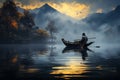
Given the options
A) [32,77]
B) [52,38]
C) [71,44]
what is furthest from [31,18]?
[32,77]

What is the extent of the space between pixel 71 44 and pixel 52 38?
69213 mm

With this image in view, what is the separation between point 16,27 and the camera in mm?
126062

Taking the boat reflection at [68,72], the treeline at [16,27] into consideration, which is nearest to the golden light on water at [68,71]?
the boat reflection at [68,72]

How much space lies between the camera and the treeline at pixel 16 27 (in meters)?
122

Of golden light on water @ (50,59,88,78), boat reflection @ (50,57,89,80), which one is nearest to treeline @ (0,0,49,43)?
golden light on water @ (50,59,88,78)

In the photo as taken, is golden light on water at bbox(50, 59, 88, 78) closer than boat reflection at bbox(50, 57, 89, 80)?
No

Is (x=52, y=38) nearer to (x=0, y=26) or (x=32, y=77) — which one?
(x=0, y=26)

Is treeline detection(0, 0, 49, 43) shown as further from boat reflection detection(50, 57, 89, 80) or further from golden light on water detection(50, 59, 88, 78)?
boat reflection detection(50, 57, 89, 80)

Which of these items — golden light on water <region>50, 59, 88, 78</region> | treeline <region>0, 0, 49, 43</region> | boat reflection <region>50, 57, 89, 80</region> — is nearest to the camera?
boat reflection <region>50, 57, 89, 80</region>

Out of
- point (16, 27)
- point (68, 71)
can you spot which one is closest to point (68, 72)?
point (68, 71)

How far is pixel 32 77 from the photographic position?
25.1 m

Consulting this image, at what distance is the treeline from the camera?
400 ft

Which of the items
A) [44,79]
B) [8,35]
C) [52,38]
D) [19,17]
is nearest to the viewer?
[44,79]

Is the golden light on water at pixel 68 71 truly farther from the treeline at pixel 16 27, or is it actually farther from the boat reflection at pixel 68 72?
the treeline at pixel 16 27
